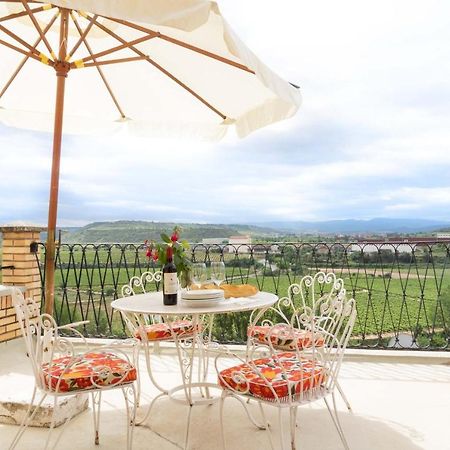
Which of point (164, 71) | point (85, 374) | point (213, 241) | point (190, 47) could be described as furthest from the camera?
point (213, 241)

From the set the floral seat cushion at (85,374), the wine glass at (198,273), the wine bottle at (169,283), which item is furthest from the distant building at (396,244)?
the floral seat cushion at (85,374)

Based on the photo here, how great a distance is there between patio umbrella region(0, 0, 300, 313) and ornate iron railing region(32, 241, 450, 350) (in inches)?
47.7

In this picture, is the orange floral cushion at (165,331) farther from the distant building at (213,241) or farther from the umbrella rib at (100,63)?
the umbrella rib at (100,63)

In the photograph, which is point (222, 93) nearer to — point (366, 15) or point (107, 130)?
point (107, 130)

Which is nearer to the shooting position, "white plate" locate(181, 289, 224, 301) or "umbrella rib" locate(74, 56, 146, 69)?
"white plate" locate(181, 289, 224, 301)

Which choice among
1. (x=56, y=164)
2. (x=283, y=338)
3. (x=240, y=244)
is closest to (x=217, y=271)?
(x=283, y=338)

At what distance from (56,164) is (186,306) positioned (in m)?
1.32

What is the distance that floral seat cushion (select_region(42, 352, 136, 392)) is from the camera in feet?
6.79

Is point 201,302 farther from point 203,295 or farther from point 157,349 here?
point 157,349

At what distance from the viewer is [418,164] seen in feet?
102

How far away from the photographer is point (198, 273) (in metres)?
2.60

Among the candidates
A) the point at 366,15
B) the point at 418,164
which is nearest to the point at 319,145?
the point at 418,164

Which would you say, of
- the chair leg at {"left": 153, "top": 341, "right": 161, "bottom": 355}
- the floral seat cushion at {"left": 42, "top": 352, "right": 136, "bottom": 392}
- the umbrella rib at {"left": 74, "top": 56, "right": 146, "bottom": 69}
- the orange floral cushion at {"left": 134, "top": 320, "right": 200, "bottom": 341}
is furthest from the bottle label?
the chair leg at {"left": 153, "top": 341, "right": 161, "bottom": 355}

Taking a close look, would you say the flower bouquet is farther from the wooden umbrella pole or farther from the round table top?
the wooden umbrella pole
